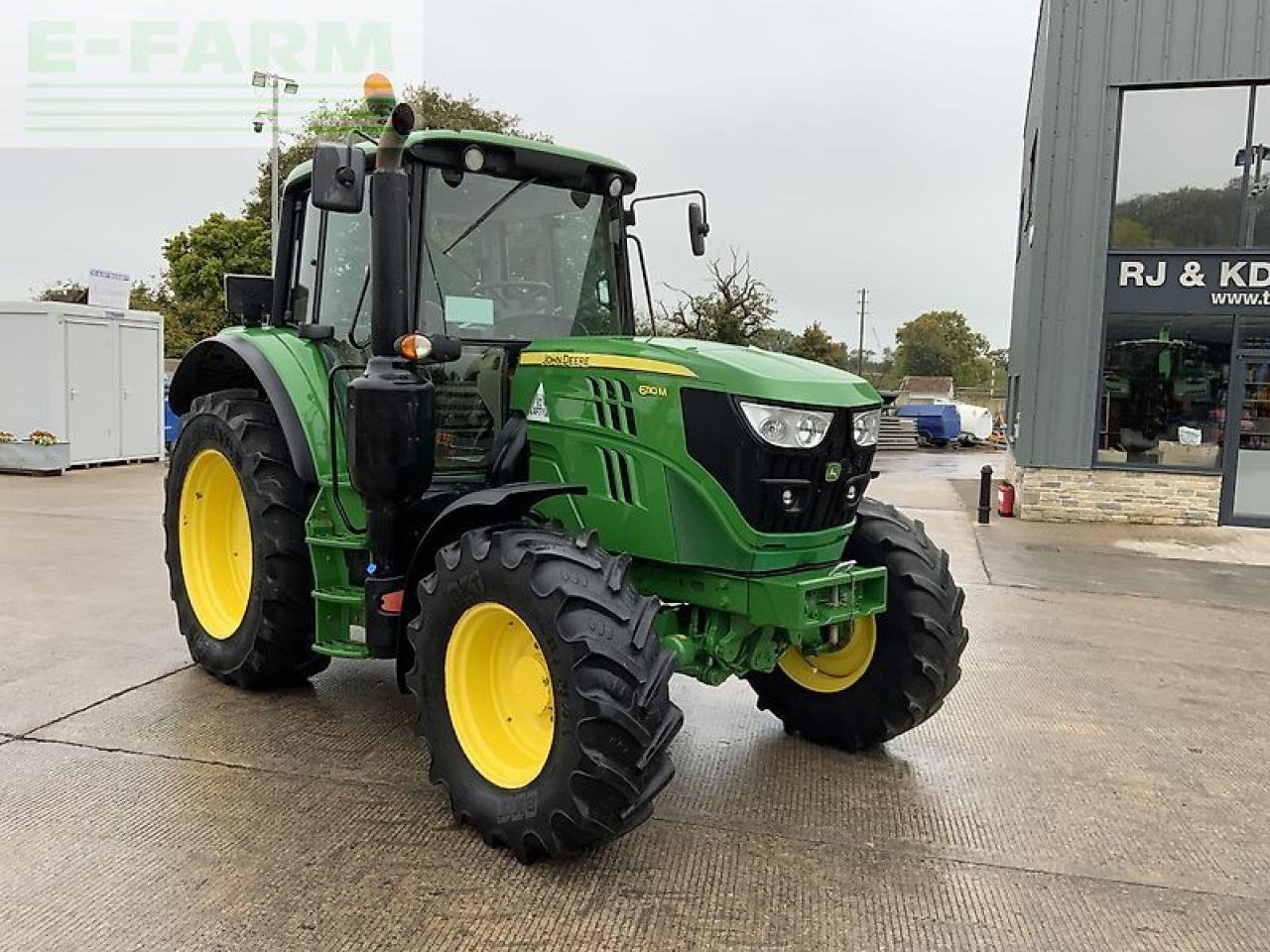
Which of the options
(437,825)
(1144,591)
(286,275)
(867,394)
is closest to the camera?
(437,825)

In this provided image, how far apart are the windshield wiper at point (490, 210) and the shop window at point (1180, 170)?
10327 millimetres

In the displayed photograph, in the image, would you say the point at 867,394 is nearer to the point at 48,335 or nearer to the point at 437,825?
the point at 437,825

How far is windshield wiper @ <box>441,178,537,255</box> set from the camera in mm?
4265

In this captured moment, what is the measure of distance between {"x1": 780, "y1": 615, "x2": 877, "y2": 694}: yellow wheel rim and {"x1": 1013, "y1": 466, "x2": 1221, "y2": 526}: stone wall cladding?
30.3 feet

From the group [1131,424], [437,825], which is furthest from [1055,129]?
Answer: [437,825]

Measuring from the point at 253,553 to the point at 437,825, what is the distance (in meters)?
1.73

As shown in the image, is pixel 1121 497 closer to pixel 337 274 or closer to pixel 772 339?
pixel 337 274

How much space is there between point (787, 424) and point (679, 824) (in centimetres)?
145

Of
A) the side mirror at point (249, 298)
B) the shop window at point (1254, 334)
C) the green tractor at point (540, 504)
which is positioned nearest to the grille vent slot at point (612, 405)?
the green tractor at point (540, 504)

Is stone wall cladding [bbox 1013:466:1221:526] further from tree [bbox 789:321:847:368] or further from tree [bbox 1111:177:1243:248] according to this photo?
tree [bbox 789:321:847:368]

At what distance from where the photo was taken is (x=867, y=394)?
398cm

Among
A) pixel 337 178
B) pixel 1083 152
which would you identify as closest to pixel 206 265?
pixel 1083 152

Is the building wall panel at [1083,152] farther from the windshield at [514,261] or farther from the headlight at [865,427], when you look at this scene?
the headlight at [865,427]

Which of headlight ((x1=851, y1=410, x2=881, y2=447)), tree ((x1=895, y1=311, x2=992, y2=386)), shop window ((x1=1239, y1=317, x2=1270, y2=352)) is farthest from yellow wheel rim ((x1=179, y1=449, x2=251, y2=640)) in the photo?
tree ((x1=895, y1=311, x2=992, y2=386))
